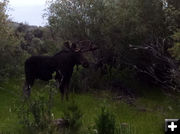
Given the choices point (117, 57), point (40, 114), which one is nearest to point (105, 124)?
point (40, 114)

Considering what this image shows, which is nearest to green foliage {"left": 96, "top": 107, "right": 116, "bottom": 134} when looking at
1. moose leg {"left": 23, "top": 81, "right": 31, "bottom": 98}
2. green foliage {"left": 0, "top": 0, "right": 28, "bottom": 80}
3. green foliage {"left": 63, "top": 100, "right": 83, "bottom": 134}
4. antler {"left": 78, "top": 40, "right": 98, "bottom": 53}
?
green foliage {"left": 63, "top": 100, "right": 83, "bottom": 134}

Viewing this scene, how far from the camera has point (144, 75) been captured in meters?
16.2

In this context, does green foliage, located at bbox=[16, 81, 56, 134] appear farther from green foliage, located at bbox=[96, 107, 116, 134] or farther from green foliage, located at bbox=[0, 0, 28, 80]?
green foliage, located at bbox=[0, 0, 28, 80]

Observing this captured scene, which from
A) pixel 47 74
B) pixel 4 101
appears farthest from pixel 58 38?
pixel 4 101

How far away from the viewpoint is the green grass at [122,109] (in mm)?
9084

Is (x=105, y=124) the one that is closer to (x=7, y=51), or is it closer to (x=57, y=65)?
(x=57, y=65)

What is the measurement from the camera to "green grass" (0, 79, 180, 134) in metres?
9.08

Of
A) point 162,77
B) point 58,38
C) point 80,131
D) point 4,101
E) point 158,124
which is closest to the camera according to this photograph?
point 80,131

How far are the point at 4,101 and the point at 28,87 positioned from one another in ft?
3.34

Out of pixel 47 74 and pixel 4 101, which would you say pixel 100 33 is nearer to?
pixel 47 74

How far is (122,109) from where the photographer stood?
1170 cm

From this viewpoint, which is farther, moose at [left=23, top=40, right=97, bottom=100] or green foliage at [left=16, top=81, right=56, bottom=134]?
moose at [left=23, top=40, right=97, bottom=100]

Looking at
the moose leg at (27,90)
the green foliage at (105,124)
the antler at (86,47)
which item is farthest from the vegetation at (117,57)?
the green foliage at (105,124)

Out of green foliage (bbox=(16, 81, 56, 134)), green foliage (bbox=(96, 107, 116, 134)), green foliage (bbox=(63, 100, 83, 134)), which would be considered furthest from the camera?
green foliage (bbox=(63, 100, 83, 134))
